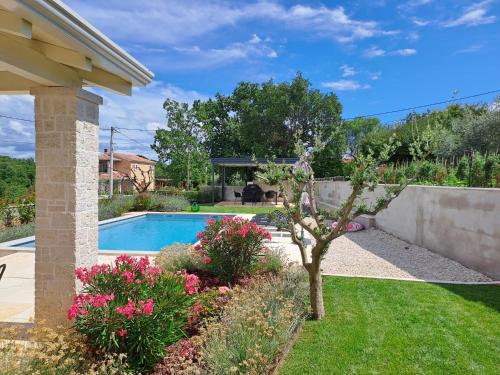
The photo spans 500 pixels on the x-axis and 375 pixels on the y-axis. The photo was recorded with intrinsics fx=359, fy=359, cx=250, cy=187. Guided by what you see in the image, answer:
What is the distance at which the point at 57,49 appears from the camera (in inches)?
141

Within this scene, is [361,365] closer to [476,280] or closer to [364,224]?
[476,280]

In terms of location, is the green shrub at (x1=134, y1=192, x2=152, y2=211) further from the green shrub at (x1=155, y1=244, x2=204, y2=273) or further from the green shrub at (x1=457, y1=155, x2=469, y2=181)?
the green shrub at (x1=457, y1=155, x2=469, y2=181)

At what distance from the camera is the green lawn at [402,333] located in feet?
11.6

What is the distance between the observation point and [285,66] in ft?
93.4

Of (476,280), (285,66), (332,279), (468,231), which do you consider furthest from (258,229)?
(285,66)

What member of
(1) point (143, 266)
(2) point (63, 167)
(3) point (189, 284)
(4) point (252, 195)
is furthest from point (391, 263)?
(4) point (252, 195)

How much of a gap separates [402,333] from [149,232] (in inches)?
455

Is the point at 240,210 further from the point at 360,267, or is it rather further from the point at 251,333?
the point at 251,333

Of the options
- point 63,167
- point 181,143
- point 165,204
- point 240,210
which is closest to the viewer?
point 63,167

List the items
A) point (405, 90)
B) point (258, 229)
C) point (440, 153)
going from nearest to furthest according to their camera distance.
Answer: point (258, 229), point (440, 153), point (405, 90)

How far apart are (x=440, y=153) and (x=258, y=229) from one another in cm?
1604

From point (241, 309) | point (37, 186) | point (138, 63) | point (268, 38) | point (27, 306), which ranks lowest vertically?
point (27, 306)

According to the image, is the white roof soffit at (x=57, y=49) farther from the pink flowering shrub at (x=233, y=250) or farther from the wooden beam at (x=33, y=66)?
the pink flowering shrub at (x=233, y=250)

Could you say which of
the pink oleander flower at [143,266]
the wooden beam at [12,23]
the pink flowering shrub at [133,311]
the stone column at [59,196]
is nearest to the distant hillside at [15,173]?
the stone column at [59,196]
